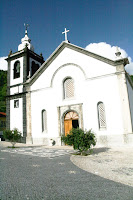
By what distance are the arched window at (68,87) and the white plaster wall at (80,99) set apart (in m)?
0.41

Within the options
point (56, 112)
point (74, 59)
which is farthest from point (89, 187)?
point (74, 59)

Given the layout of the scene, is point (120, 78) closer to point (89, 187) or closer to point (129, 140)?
point (129, 140)

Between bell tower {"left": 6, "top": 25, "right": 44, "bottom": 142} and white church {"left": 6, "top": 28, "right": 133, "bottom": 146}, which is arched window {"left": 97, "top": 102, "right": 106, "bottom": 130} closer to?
white church {"left": 6, "top": 28, "right": 133, "bottom": 146}

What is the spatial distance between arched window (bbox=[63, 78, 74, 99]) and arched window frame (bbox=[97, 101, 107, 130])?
304 cm

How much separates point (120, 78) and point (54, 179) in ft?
35.3

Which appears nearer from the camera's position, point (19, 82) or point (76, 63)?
point (76, 63)

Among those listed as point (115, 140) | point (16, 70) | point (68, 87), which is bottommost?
point (115, 140)

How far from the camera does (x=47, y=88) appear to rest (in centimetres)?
1711

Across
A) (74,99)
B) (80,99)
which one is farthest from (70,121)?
(80,99)

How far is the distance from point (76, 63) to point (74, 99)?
3575 mm

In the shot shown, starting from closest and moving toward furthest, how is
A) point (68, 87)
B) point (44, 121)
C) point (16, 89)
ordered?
1. point (68, 87)
2. point (44, 121)
3. point (16, 89)

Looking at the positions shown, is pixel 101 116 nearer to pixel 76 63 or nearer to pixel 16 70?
pixel 76 63

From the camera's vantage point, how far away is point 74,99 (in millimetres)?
15445

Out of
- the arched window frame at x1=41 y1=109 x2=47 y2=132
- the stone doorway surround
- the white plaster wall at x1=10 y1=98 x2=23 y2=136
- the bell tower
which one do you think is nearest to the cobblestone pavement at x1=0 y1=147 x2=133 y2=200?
the stone doorway surround
